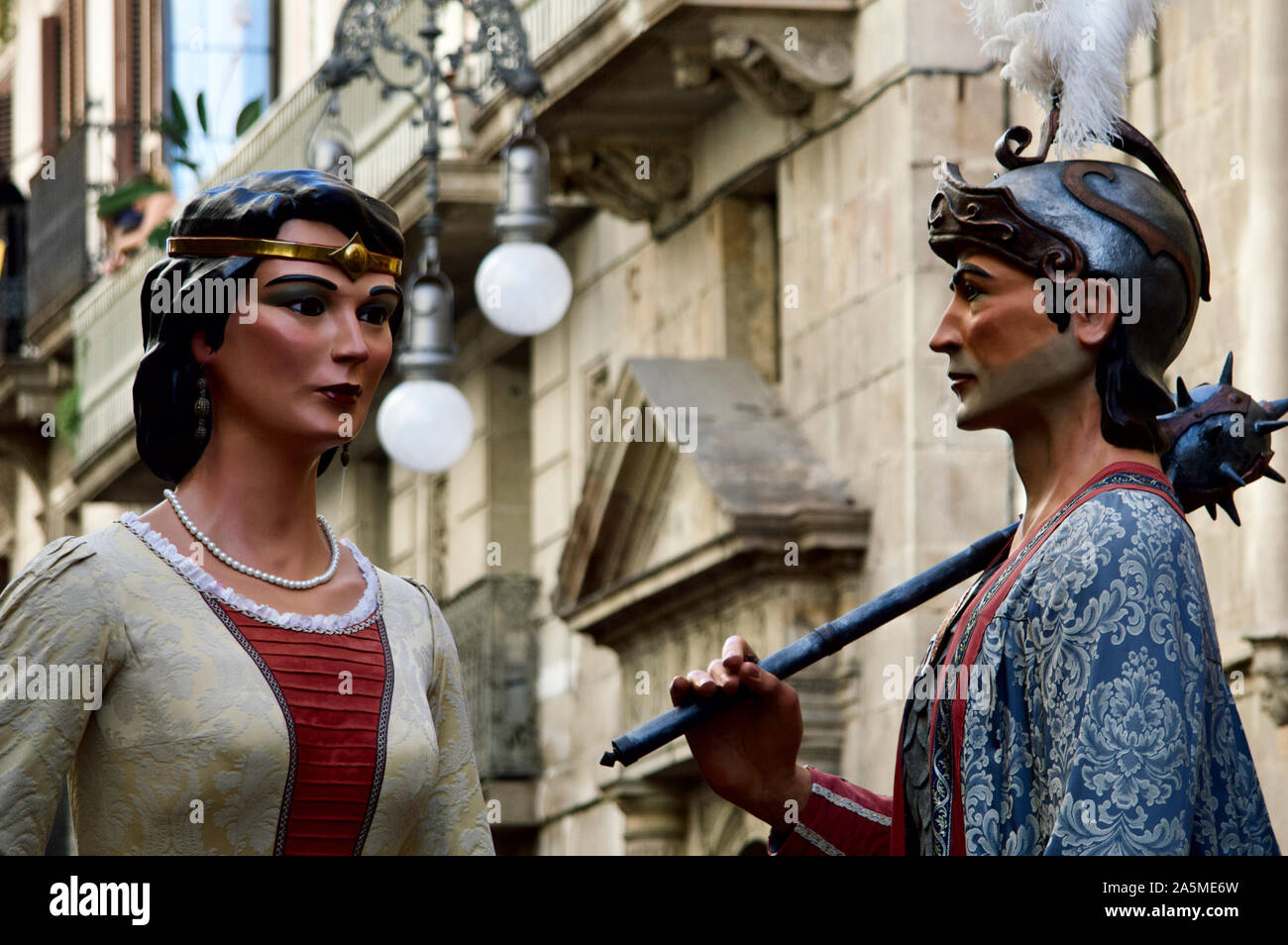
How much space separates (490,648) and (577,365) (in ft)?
6.32

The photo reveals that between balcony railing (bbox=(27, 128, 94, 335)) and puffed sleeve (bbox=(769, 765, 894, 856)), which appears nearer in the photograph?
puffed sleeve (bbox=(769, 765, 894, 856))

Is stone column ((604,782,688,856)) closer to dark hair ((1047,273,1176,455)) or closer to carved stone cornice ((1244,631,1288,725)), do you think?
carved stone cornice ((1244,631,1288,725))

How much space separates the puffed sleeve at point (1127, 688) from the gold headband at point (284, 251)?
1.11 metres

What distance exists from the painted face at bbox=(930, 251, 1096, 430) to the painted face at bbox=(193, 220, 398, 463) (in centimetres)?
88

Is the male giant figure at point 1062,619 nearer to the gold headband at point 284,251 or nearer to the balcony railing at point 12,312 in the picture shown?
the gold headband at point 284,251

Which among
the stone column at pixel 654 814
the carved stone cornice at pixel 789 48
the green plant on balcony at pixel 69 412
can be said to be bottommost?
the stone column at pixel 654 814

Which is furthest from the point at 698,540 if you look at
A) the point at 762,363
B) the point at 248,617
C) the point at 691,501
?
the point at 248,617

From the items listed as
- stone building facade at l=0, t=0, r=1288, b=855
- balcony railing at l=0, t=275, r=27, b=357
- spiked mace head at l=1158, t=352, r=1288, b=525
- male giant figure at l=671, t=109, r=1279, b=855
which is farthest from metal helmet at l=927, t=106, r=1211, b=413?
balcony railing at l=0, t=275, r=27, b=357

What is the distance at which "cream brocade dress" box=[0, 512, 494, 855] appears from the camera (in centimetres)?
413

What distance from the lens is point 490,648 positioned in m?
18.7

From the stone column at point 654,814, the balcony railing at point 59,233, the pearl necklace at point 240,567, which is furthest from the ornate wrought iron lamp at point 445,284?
the balcony railing at point 59,233

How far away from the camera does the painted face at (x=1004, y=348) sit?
4.41m

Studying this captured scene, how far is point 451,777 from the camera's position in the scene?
458 cm

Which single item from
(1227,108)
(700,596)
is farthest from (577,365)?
(1227,108)
